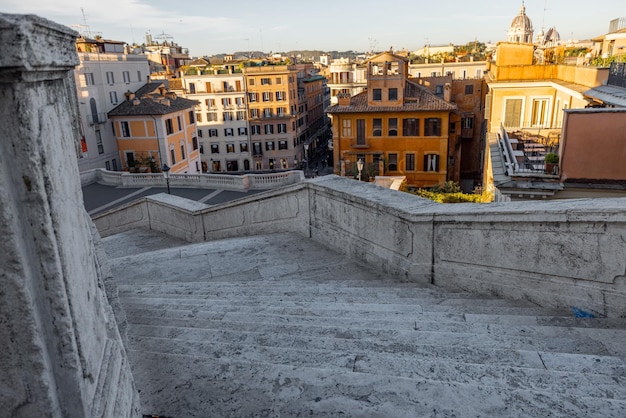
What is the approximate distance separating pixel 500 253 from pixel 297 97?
175ft

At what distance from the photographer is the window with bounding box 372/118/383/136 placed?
114ft

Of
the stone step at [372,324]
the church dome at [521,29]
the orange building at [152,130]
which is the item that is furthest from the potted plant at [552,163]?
the church dome at [521,29]

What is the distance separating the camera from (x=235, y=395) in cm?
325

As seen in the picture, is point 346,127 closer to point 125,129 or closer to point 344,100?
point 344,100

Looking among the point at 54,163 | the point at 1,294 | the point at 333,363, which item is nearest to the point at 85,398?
the point at 1,294

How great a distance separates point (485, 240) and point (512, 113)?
18349 millimetres

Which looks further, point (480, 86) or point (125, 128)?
point (480, 86)

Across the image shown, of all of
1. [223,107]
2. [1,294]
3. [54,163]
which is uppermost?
[54,163]

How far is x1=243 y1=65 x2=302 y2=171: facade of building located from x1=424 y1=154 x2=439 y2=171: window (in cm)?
Result: 2345

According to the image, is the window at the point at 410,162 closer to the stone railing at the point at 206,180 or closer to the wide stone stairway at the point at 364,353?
the stone railing at the point at 206,180

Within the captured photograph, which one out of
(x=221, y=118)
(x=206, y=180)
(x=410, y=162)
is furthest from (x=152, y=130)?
(x=221, y=118)

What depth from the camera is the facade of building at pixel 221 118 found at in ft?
171

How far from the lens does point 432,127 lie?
33969 mm

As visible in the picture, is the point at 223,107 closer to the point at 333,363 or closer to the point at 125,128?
the point at 125,128
